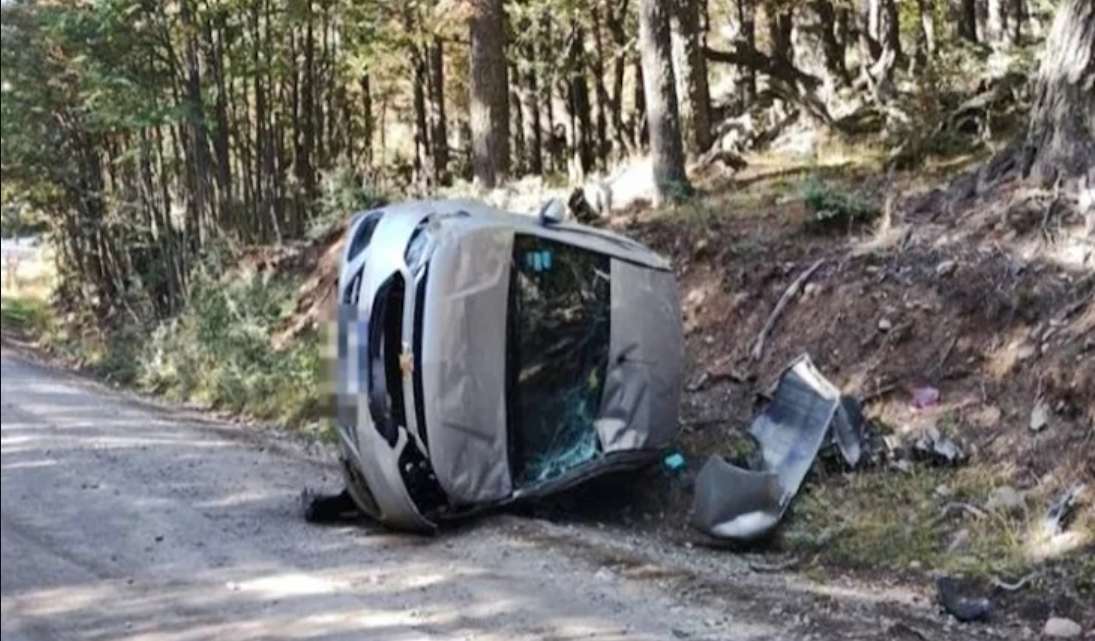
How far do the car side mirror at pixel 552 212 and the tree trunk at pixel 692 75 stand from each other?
647mm

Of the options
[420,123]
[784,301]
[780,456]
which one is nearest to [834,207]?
[784,301]

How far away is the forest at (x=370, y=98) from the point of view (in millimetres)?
3191

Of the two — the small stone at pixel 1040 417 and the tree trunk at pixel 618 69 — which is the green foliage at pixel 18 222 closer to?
the tree trunk at pixel 618 69

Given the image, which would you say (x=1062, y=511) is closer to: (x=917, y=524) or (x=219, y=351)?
(x=917, y=524)

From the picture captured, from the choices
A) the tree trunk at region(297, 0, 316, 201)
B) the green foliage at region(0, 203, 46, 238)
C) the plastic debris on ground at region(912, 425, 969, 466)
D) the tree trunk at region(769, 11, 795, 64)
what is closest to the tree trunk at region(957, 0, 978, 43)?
the tree trunk at region(769, 11, 795, 64)

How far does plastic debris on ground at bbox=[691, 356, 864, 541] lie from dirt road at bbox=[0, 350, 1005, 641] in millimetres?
264

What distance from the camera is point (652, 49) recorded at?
4547 millimetres

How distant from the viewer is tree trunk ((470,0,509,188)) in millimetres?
3717

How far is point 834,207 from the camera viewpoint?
662cm

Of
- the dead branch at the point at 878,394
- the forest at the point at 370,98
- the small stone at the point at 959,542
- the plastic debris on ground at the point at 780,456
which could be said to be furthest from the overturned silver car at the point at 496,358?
the small stone at the point at 959,542

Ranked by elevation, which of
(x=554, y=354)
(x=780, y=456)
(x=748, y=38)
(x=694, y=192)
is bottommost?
(x=780, y=456)

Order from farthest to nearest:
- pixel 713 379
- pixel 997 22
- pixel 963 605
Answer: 1. pixel 713 379
2. pixel 997 22
3. pixel 963 605

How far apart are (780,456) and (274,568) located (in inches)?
97.2

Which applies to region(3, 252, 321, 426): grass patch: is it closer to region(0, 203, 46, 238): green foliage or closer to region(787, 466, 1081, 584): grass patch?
region(0, 203, 46, 238): green foliage
